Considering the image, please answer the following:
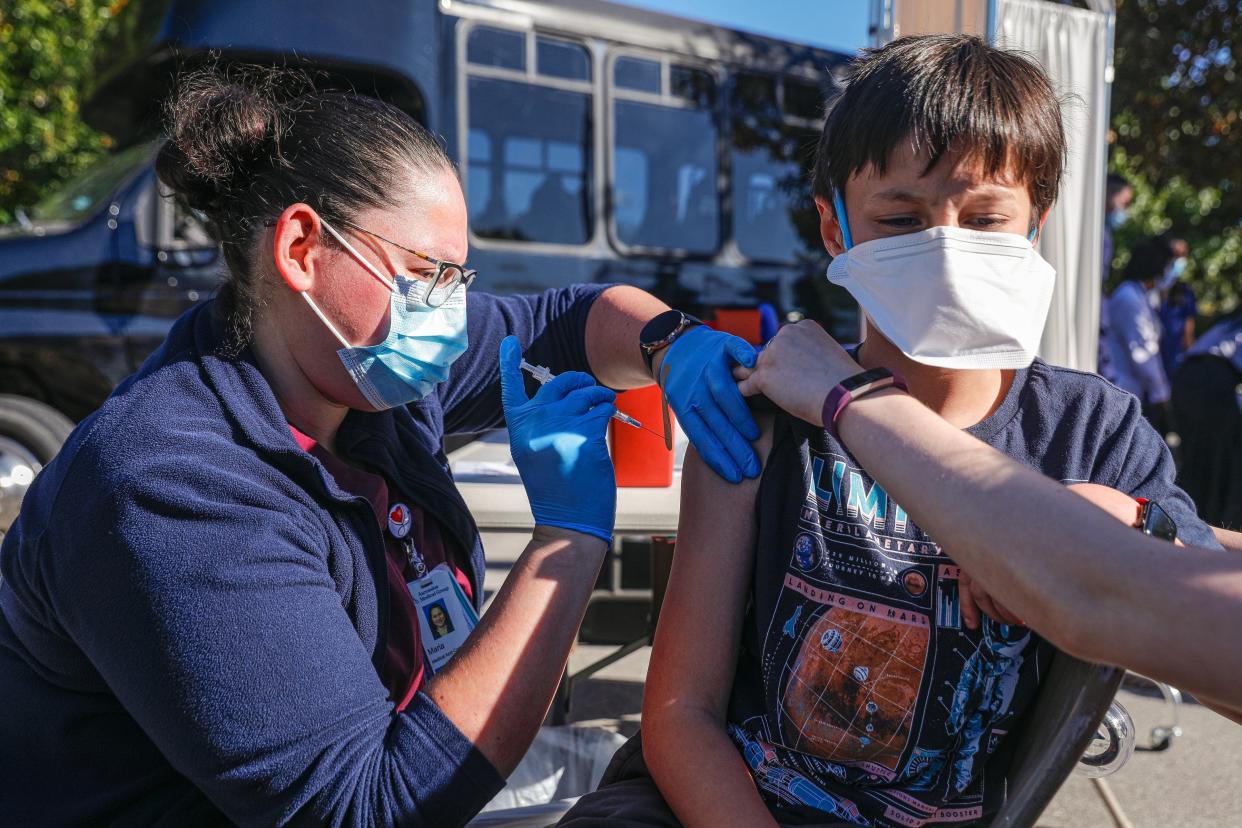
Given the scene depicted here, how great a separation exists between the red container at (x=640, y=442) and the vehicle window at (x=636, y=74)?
427 cm

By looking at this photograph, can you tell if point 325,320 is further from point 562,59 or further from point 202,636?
point 562,59

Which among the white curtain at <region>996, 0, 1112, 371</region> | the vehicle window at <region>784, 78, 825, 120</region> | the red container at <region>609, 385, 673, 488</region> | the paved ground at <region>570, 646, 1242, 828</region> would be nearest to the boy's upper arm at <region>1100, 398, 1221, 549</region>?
the red container at <region>609, 385, 673, 488</region>

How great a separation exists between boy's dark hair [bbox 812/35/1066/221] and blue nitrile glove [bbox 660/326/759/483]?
30cm

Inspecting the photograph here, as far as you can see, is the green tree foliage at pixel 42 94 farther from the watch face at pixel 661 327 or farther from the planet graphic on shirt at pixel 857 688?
the planet graphic on shirt at pixel 857 688

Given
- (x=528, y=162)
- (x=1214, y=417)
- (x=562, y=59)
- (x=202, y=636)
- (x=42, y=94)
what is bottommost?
(x=1214, y=417)

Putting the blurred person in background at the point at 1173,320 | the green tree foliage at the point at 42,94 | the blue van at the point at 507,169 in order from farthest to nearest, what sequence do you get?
the green tree foliage at the point at 42,94
the blurred person in background at the point at 1173,320
the blue van at the point at 507,169

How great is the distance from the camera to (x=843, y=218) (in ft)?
4.69

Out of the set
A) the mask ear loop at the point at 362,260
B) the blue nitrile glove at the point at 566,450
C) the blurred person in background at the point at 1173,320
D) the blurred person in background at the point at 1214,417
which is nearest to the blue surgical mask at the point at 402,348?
the mask ear loop at the point at 362,260

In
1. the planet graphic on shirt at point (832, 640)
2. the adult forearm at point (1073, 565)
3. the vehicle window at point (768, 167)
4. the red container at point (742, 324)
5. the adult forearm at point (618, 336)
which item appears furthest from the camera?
the vehicle window at point (768, 167)

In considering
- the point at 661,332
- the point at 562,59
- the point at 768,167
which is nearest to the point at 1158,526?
the point at 661,332

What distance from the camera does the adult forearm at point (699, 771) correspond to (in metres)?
1.15

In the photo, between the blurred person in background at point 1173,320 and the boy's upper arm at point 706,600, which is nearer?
the boy's upper arm at point 706,600

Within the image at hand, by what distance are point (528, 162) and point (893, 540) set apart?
15.5 feet

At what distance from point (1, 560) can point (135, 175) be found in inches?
164
